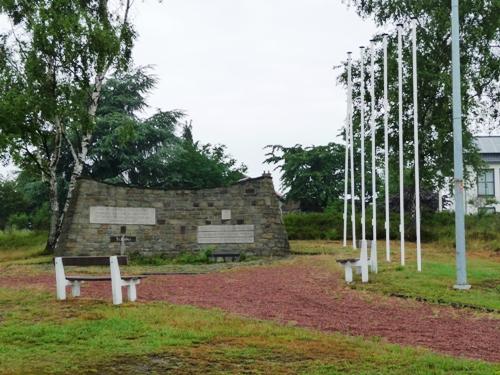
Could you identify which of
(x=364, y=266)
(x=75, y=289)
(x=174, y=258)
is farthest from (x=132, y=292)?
(x=174, y=258)

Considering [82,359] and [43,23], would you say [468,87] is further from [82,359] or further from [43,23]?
[82,359]

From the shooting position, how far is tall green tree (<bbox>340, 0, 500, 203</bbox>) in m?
26.0

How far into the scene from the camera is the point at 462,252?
44.2ft

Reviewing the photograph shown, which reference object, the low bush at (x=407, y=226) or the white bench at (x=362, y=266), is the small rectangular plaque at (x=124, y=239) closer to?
the low bush at (x=407, y=226)

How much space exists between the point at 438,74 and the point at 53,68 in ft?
43.0

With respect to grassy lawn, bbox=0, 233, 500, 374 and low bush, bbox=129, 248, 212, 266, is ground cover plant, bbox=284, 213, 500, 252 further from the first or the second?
grassy lawn, bbox=0, 233, 500, 374

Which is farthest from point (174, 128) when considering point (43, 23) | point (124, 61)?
point (43, 23)

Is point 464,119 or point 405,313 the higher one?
point 464,119

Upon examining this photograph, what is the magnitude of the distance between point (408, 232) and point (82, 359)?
2300cm

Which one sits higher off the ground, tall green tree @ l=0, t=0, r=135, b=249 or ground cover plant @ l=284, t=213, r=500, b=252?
tall green tree @ l=0, t=0, r=135, b=249

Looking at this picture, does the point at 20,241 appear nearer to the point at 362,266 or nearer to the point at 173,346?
the point at 362,266

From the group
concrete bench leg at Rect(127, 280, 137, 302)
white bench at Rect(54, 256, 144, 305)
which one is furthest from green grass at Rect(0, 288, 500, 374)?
concrete bench leg at Rect(127, 280, 137, 302)

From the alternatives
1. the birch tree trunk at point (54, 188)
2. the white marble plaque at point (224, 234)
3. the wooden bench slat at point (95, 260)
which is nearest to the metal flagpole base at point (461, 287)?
the wooden bench slat at point (95, 260)

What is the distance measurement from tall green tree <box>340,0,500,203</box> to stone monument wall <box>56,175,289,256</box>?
23.4 feet
